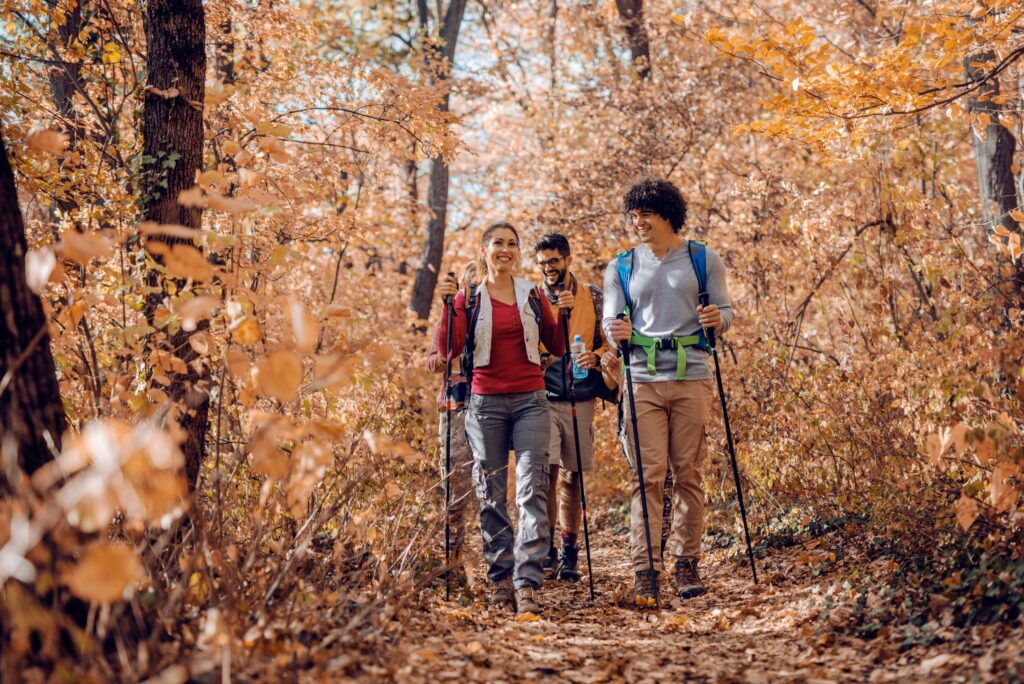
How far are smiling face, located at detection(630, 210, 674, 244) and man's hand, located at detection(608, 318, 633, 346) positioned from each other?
56cm

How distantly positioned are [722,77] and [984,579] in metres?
8.68

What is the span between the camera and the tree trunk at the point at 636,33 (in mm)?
11733

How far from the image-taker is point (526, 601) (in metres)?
4.72

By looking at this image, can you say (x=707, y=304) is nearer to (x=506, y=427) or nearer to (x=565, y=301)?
(x=565, y=301)

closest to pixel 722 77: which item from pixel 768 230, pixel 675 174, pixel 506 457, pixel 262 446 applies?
pixel 675 174

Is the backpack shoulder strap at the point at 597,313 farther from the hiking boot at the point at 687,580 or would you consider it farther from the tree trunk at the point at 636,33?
the tree trunk at the point at 636,33

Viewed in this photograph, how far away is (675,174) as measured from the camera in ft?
35.9

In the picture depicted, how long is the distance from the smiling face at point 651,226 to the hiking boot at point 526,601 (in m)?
2.20

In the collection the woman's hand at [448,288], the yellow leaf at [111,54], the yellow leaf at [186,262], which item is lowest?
the woman's hand at [448,288]

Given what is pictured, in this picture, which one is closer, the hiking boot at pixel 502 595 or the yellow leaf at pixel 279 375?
the yellow leaf at pixel 279 375

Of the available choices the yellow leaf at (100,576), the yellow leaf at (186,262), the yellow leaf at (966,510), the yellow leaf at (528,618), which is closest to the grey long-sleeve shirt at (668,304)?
the yellow leaf at (528,618)

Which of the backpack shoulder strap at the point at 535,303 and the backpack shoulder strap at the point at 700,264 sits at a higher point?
the backpack shoulder strap at the point at 700,264

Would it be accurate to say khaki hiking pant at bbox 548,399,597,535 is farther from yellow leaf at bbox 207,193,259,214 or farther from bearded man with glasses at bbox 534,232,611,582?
yellow leaf at bbox 207,193,259,214

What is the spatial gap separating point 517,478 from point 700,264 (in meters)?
1.69
